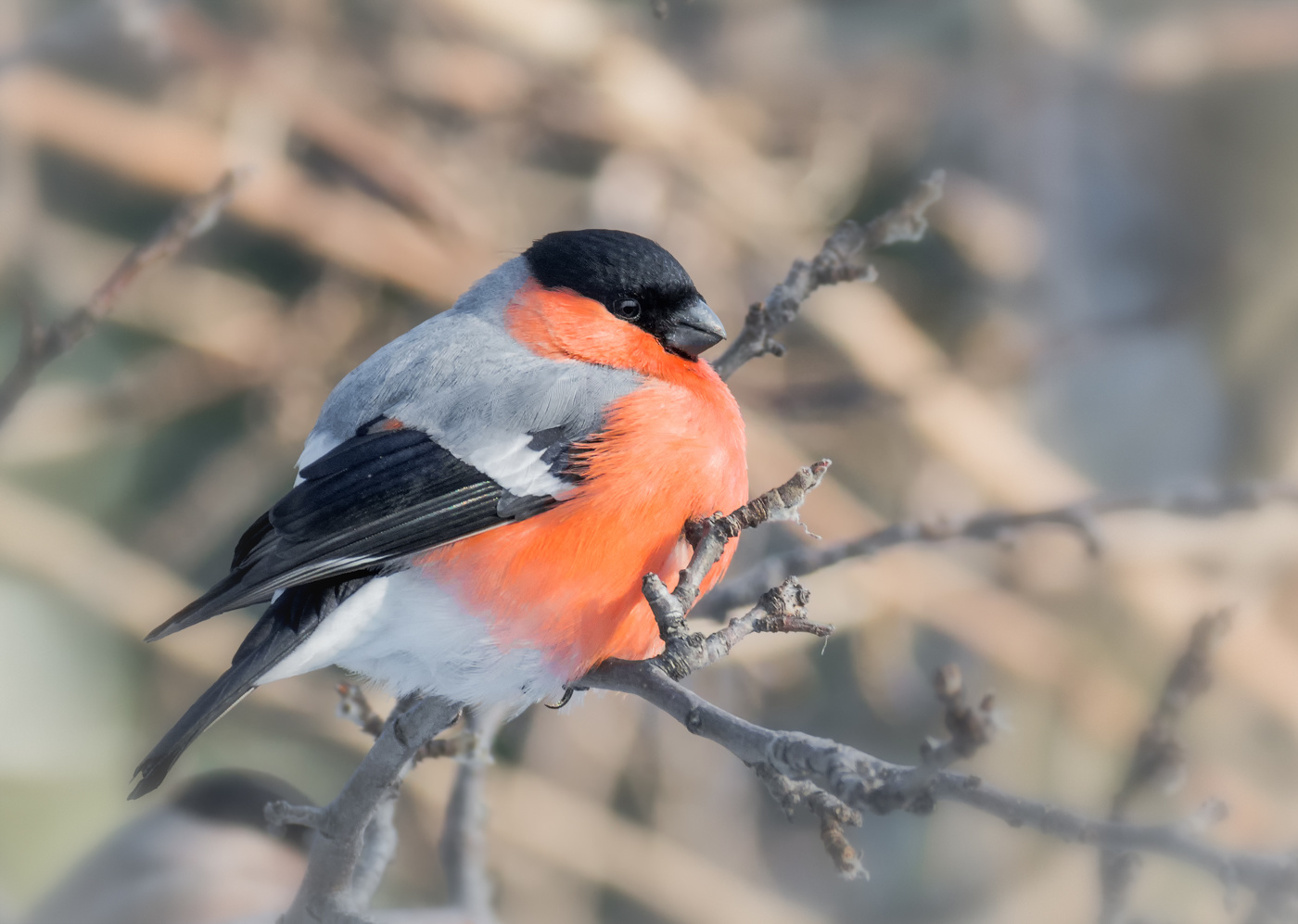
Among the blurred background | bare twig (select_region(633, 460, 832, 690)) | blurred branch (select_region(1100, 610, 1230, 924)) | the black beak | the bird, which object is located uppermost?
the blurred background

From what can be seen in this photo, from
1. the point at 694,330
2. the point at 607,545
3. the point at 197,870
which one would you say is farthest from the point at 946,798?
the point at 197,870

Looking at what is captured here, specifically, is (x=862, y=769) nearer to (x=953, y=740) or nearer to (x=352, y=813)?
(x=953, y=740)

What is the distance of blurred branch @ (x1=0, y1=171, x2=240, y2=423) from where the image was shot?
1.21 metres

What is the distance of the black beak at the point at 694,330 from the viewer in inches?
60.4

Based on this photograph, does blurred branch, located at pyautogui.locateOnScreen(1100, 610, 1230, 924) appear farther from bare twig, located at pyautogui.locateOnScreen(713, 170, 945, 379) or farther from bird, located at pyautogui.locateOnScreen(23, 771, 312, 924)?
bird, located at pyautogui.locateOnScreen(23, 771, 312, 924)

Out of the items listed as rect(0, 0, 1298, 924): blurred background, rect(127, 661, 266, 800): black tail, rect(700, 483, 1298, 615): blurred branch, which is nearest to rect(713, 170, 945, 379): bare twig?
rect(700, 483, 1298, 615): blurred branch

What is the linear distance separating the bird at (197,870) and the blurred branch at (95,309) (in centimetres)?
79

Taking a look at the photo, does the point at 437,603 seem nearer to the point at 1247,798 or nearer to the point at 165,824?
the point at 165,824

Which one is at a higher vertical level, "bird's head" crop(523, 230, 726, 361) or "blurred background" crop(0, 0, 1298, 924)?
"blurred background" crop(0, 0, 1298, 924)

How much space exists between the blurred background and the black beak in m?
1.68

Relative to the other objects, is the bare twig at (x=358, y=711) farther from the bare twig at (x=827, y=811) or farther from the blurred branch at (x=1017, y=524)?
the bare twig at (x=827, y=811)

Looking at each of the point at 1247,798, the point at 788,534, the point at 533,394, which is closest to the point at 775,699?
the point at 788,534

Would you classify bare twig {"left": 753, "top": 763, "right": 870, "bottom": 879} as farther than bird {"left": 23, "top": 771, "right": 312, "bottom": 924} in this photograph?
No

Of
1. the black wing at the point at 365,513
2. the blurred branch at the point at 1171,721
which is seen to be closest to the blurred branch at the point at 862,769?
the black wing at the point at 365,513
